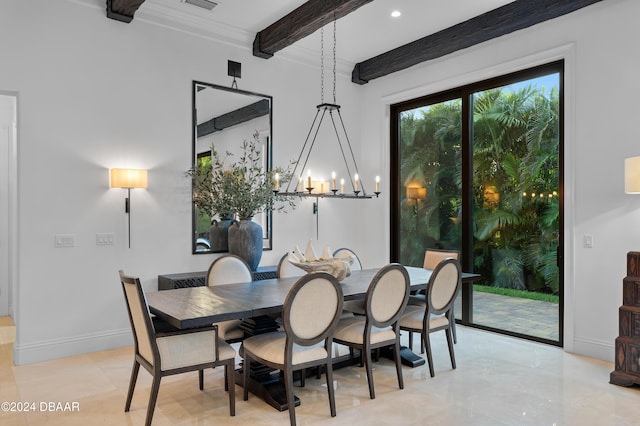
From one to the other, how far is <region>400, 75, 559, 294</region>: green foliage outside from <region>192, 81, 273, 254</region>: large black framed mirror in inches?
74.5

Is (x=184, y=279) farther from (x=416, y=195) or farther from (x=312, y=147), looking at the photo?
(x=416, y=195)

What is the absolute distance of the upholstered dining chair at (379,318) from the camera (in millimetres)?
3127

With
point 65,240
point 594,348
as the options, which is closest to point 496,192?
point 594,348

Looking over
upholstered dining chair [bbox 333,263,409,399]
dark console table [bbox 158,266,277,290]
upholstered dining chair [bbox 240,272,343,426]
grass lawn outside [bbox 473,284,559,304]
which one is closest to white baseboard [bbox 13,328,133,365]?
dark console table [bbox 158,266,277,290]

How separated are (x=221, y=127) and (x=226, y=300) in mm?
2408

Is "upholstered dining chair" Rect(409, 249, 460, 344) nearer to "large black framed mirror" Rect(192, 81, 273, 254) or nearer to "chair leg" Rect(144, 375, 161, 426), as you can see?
"large black framed mirror" Rect(192, 81, 273, 254)

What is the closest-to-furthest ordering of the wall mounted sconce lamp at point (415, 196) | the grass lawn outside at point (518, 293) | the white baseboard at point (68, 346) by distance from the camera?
the white baseboard at point (68, 346) < the grass lawn outside at point (518, 293) < the wall mounted sconce lamp at point (415, 196)

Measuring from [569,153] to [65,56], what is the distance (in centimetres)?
457

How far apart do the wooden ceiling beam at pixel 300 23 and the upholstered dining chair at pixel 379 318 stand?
90.2 inches

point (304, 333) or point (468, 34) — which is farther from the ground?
Result: point (468, 34)

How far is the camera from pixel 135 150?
14.4ft

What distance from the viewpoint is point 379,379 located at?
11.4 feet

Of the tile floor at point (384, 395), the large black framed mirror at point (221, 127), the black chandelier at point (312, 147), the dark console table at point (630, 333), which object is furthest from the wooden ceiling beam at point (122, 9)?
the dark console table at point (630, 333)

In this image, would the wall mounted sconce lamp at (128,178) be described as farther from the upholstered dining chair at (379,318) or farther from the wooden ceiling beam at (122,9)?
the upholstered dining chair at (379,318)
